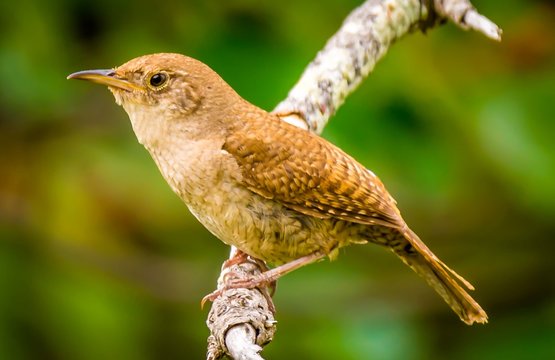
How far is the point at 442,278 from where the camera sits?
473 centimetres

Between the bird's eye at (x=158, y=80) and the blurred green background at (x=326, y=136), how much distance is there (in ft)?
2.35

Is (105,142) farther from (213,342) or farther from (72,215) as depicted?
(213,342)

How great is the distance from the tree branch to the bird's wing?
298 millimetres

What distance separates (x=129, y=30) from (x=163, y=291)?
3.87 feet

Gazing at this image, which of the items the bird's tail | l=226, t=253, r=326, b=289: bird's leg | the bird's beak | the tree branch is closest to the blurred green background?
the tree branch

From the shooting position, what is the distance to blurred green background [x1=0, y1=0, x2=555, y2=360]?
5402 millimetres

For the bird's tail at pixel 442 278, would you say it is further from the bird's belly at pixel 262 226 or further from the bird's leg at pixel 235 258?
the bird's leg at pixel 235 258

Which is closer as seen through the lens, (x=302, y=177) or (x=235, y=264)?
(x=302, y=177)

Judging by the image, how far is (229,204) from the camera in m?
4.45

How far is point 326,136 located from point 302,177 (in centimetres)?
66

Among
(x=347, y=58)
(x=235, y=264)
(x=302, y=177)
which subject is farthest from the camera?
(x=347, y=58)

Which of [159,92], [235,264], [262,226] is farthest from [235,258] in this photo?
[159,92]

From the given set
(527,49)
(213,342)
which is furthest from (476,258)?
(213,342)

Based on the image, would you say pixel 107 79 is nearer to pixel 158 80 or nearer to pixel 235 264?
pixel 158 80
